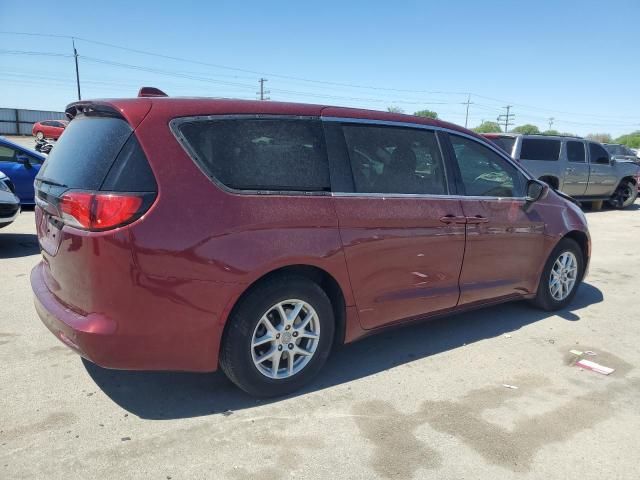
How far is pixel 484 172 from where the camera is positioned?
14.5ft

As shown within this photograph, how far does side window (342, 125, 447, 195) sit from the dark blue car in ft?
26.0

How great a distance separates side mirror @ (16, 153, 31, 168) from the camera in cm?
913

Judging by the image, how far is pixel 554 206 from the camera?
16.3 feet

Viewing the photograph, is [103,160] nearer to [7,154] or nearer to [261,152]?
[261,152]

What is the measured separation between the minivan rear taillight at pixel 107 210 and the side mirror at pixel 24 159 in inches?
301

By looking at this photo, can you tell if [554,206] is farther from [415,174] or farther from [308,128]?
[308,128]

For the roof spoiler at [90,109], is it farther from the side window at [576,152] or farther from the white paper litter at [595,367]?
the side window at [576,152]

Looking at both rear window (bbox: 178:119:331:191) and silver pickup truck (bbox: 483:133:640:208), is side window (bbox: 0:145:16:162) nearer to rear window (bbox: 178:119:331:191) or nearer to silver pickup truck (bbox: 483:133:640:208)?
rear window (bbox: 178:119:331:191)

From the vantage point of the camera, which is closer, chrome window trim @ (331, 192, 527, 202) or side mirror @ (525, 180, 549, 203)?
chrome window trim @ (331, 192, 527, 202)

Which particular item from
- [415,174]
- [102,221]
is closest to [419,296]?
[415,174]

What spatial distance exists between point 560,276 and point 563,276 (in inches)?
2.5

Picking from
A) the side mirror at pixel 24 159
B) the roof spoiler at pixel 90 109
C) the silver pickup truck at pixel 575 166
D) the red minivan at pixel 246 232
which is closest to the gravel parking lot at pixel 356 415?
the red minivan at pixel 246 232

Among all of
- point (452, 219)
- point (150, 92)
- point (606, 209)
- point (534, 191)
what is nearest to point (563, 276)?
point (534, 191)

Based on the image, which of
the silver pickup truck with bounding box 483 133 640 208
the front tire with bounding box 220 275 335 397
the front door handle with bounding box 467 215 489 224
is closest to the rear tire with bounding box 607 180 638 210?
the silver pickup truck with bounding box 483 133 640 208
